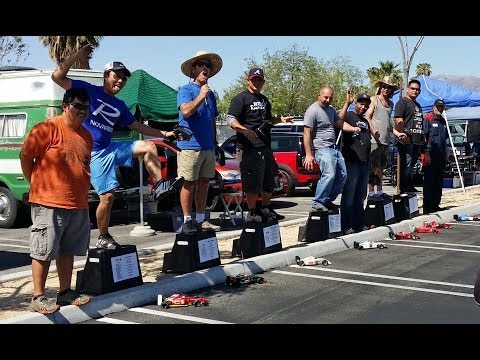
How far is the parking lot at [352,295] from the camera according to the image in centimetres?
593

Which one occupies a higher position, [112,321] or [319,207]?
[319,207]

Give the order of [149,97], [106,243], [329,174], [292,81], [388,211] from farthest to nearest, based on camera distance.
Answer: [292,81] → [149,97] → [388,211] → [329,174] → [106,243]

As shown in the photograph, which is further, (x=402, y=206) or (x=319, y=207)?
(x=402, y=206)

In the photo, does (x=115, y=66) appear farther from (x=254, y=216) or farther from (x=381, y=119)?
(x=381, y=119)

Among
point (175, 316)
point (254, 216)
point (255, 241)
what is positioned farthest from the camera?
point (254, 216)

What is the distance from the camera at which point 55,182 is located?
573cm

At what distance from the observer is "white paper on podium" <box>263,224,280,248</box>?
8445 mm

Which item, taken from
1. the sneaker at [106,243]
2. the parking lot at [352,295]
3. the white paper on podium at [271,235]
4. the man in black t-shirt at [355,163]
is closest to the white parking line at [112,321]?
the parking lot at [352,295]

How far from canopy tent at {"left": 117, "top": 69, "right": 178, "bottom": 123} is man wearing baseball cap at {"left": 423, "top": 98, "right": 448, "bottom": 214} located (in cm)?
619

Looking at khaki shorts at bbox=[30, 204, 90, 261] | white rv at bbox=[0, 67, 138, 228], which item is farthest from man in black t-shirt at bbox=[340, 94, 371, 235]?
white rv at bbox=[0, 67, 138, 228]

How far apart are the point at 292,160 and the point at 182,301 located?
11271 millimetres

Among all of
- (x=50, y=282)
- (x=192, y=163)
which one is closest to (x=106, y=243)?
(x=50, y=282)
